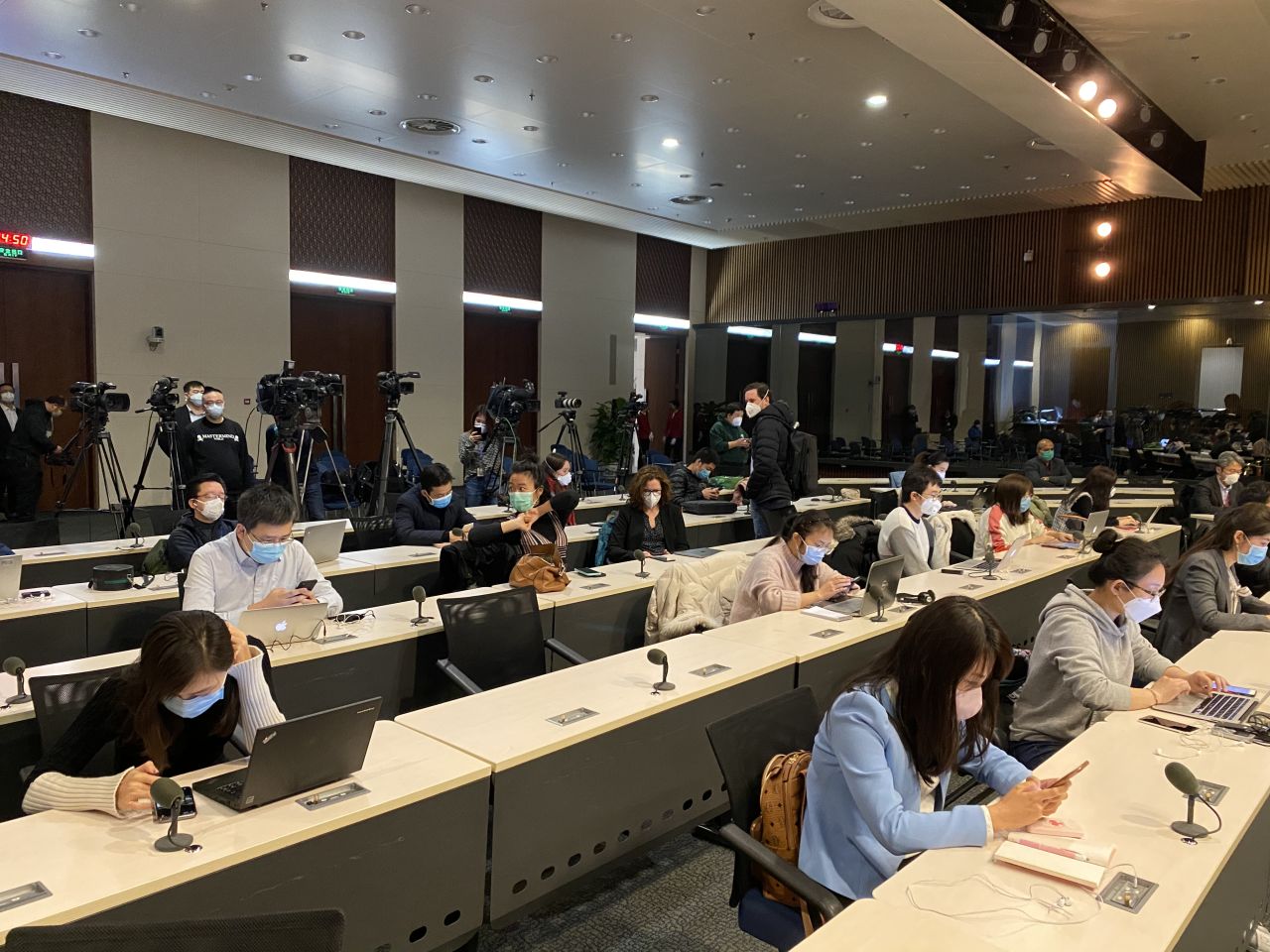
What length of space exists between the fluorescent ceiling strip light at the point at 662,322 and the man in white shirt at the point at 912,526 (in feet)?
32.8

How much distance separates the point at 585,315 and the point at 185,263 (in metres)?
5.93

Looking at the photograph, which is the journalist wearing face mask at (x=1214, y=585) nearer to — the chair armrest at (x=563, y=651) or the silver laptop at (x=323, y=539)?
the chair armrest at (x=563, y=651)

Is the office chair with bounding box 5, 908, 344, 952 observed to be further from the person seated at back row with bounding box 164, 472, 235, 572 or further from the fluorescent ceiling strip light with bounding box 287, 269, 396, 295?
the fluorescent ceiling strip light with bounding box 287, 269, 396, 295

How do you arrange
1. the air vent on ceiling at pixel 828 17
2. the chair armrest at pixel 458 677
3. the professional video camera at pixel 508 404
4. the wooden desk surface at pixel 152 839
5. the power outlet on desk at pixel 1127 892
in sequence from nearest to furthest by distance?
1. the wooden desk surface at pixel 152 839
2. the power outlet on desk at pixel 1127 892
3. the chair armrest at pixel 458 677
4. the air vent on ceiling at pixel 828 17
5. the professional video camera at pixel 508 404

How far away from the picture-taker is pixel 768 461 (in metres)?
6.52

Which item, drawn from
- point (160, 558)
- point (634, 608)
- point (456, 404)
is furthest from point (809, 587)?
point (456, 404)

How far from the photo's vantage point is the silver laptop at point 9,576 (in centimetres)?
381

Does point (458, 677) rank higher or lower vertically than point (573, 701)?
lower

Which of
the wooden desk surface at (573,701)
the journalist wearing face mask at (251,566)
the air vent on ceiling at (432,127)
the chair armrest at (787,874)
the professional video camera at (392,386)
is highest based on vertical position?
the air vent on ceiling at (432,127)

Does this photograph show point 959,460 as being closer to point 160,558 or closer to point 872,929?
point 160,558

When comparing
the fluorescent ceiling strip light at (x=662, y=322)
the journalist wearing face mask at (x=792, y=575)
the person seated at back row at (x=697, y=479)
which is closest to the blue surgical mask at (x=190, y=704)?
the journalist wearing face mask at (x=792, y=575)

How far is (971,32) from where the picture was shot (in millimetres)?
5199

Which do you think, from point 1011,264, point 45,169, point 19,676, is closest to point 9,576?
point 19,676

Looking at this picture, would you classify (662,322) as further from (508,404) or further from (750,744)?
(750,744)
